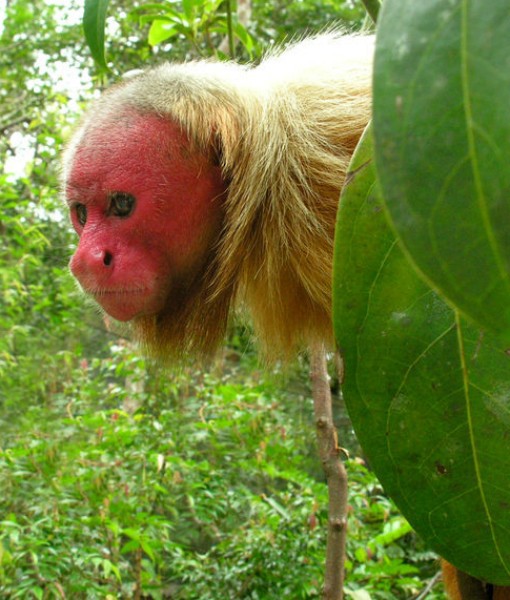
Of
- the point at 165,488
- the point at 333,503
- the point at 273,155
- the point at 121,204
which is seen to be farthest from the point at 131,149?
the point at 165,488

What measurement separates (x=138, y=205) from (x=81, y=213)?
0.27 meters

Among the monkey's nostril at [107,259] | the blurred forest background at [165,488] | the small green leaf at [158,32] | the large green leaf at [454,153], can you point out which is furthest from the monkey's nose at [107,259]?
the large green leaf at [454,153]

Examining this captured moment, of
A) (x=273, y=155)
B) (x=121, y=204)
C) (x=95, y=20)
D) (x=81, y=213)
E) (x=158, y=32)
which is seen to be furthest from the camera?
(x=158, y=32)

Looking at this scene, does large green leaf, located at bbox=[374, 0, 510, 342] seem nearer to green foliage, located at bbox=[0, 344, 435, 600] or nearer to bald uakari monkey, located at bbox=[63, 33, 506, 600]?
bald uakari monkey, located at bbox=[63, 33, 506, 600]

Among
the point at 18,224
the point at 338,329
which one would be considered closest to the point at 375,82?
the point at 338,329

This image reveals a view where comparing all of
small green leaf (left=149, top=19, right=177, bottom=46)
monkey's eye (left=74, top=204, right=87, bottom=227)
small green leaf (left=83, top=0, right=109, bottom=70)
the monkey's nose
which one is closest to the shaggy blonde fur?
monkey's eye (left=74, top=204, right=87, bottom=227)

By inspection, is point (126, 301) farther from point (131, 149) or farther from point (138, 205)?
point (131, 149)

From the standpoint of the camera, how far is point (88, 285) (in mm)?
2189

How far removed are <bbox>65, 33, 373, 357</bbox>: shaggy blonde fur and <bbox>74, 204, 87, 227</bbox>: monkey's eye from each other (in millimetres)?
184

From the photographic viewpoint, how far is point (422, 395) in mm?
964

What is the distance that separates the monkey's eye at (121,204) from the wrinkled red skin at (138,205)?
1 centimetres

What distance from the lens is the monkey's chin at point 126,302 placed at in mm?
2191

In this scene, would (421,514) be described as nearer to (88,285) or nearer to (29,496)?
(88,285)

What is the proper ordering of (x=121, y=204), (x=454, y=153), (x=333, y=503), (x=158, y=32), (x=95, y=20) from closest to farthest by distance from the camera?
(x=454, y=153), (x=95, y=20), (x=121, y=204), (x=333, y=503), (x=158, y=32)
